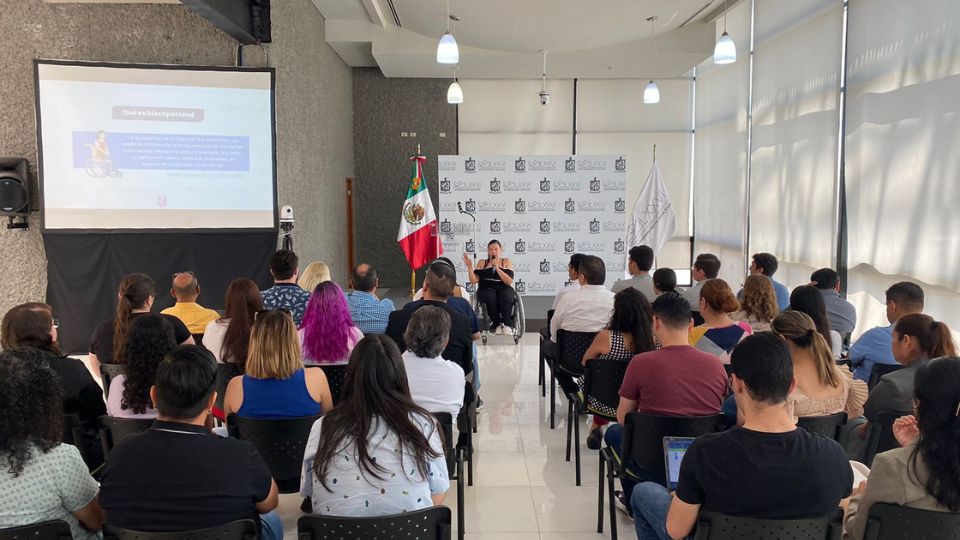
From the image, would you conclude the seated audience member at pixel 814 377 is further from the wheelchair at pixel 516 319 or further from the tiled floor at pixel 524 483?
the wheelchair at pixel 516 319

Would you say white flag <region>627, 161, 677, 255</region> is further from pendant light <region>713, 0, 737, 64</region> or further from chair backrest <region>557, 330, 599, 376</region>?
chair backrest <region>557, 330, 599, 376</region>

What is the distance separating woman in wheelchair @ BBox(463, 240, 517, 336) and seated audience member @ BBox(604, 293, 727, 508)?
180 inches

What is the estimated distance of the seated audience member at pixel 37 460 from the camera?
1713mm

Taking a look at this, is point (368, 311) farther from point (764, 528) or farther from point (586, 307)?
point (764, 528)

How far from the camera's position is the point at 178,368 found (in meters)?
1.79

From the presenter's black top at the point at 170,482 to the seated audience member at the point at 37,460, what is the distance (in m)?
0.17

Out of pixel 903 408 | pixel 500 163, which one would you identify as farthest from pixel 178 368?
pixel 500 163

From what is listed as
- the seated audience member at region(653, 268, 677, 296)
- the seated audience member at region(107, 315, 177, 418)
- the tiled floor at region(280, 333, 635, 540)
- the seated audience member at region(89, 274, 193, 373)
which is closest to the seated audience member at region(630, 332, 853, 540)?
the tiled floor at region(280, 333, 635, 540)

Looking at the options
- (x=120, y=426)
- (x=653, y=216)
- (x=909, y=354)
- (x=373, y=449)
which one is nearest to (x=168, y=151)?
(x=120, y=426)

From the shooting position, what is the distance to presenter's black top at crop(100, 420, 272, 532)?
1669 mm

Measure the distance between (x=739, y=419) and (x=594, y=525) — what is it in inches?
35.4

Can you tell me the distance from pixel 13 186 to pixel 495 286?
4.74 meters

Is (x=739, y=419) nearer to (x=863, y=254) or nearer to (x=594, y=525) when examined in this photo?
(x=594, y=525)

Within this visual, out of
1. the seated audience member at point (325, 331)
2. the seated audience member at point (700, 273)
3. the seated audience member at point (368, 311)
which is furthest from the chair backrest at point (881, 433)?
the seated audience member at point (368, 311)
